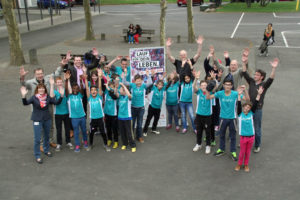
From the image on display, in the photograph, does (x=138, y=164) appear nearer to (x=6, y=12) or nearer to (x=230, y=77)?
(x=230, y=77)

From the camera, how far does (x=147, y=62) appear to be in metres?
9.13

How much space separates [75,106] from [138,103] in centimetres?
152

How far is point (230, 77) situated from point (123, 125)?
283cm

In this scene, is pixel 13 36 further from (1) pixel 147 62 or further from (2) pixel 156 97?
(2) pixel 156 97

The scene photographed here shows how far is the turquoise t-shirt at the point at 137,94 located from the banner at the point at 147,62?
0.95m

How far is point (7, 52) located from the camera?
19.1 m

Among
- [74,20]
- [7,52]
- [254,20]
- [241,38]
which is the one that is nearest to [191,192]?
[7,52]

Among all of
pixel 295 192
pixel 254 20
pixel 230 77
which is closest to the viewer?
pixel 295 192

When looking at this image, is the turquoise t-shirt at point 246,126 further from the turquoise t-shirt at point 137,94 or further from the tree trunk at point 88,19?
the tree trunk at point 88,19

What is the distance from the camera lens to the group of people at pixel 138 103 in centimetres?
694

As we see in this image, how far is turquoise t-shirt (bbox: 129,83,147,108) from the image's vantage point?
7844mm

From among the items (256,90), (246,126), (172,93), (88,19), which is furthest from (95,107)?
(88,19)

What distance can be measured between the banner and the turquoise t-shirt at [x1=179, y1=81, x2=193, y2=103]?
2.64 ft

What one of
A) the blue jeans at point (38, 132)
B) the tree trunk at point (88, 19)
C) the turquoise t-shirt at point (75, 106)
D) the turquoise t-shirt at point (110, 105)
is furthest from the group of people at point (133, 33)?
the blue jeans at point (38, 132)
